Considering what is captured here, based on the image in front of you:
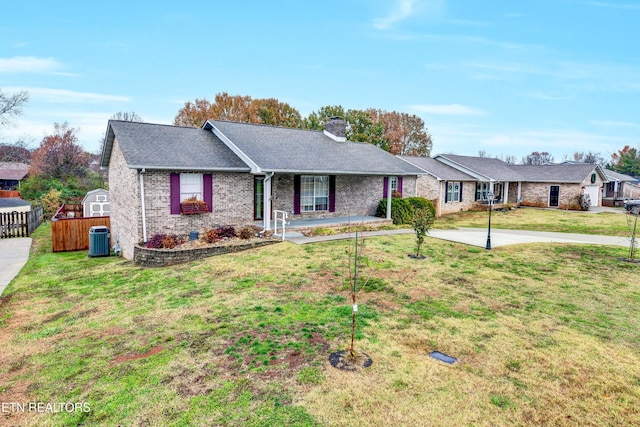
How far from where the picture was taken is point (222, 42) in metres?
21.4

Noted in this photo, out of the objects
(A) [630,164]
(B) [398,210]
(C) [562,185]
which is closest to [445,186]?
(B) [398,210]

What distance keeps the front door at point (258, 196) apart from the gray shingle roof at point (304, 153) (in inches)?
46.2

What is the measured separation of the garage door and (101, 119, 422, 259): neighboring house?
22.0m

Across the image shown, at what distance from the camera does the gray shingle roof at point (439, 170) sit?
2723 cm

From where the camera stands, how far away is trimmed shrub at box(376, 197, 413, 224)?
19953 mm

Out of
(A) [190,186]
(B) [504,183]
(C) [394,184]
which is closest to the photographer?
(A) [190,186]

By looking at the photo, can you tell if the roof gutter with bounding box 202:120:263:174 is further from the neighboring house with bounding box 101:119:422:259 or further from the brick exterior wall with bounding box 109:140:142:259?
Result: the brick exterior wall with bounding box 109:140:142:259

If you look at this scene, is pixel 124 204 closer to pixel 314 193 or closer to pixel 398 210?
pixel 314 193

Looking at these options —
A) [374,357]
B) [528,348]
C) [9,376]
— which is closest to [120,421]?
[9,376]

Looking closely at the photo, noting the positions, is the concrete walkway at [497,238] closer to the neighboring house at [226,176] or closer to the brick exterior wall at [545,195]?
the neighboring house at [226,176]

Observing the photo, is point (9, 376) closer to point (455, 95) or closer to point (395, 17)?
point (395, 17)

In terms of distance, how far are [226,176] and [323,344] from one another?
1041 centimetres

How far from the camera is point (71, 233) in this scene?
1627 centimetres

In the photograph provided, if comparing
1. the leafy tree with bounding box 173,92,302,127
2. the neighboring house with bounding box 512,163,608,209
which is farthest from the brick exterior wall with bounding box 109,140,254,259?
the neighboring house with bounding box 512,163,608,209
